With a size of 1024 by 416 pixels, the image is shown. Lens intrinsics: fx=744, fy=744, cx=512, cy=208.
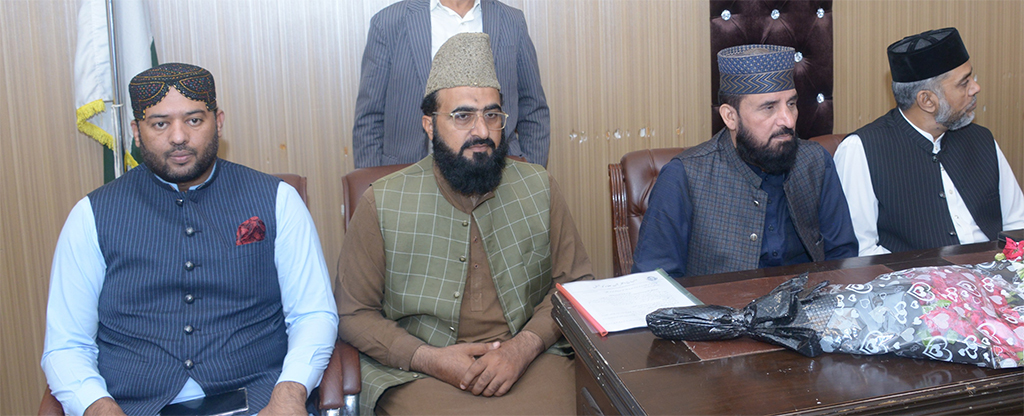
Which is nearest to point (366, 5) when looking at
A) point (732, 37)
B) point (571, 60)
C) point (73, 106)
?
point (571, 60)

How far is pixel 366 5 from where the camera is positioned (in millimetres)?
3291

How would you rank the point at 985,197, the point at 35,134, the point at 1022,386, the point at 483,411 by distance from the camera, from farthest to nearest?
the point at 35,134 < the point at 985,197 < the point at 483,411 < the point at 1022,386

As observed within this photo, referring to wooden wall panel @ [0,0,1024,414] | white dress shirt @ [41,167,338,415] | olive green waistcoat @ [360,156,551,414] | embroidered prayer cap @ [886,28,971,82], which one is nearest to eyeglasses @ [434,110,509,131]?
olive green waistcoat @ [360,156,551,414]

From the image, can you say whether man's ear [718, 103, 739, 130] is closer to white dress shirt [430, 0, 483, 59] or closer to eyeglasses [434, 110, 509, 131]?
eyeglasses [434, 110, 509, 131]

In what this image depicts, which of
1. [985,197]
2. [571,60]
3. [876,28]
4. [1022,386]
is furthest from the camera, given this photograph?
[876,28]

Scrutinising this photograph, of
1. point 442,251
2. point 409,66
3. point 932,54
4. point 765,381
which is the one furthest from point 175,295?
point 932,54

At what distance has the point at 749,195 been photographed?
2346 millimetres

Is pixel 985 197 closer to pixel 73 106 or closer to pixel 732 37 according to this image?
pixel 732 37

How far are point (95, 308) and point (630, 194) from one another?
175 centimetres

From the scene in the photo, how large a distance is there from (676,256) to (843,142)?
101cm

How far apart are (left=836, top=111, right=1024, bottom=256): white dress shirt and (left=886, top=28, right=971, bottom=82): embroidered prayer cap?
17 centimetres

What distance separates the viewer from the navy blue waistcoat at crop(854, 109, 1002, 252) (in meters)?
2.70

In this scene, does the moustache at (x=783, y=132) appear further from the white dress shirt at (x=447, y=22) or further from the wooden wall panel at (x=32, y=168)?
the wooden wall panel at (x=32, y=168)

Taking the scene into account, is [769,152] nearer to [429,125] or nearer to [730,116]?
[730,116]
